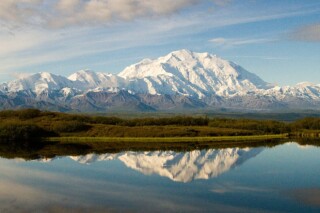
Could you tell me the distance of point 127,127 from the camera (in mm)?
155750

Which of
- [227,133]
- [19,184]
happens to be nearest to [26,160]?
[19,184]

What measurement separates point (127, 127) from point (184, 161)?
70571 millimetres

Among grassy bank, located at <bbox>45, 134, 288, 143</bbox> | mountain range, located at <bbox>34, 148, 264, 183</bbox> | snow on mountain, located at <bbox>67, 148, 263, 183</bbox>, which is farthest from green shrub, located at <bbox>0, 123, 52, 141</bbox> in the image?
snow on mountain, located at <bbox>67, 148, 263, 183</bbox>

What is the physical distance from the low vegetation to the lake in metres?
46.1

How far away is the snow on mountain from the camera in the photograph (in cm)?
7250

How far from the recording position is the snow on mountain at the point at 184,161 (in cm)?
7250

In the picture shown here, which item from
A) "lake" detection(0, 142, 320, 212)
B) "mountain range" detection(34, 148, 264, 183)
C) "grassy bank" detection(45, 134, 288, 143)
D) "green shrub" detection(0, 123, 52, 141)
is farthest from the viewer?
"green shrub" detection(0, 123, 52, 141)

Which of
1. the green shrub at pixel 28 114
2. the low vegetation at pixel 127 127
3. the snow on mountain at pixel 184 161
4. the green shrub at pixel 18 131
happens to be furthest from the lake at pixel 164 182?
the green shrub at pixel 28 114

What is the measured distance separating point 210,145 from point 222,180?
53.8 m

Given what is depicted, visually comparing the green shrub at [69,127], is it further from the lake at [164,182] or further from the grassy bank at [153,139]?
the lake at [164,182]

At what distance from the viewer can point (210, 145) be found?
119 m

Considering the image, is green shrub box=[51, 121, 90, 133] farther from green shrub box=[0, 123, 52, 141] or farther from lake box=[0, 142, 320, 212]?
lake box=[0, 142, 320, 212]

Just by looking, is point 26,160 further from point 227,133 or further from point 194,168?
point 227,133

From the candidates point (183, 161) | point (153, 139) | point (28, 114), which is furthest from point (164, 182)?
point (28, 114)
